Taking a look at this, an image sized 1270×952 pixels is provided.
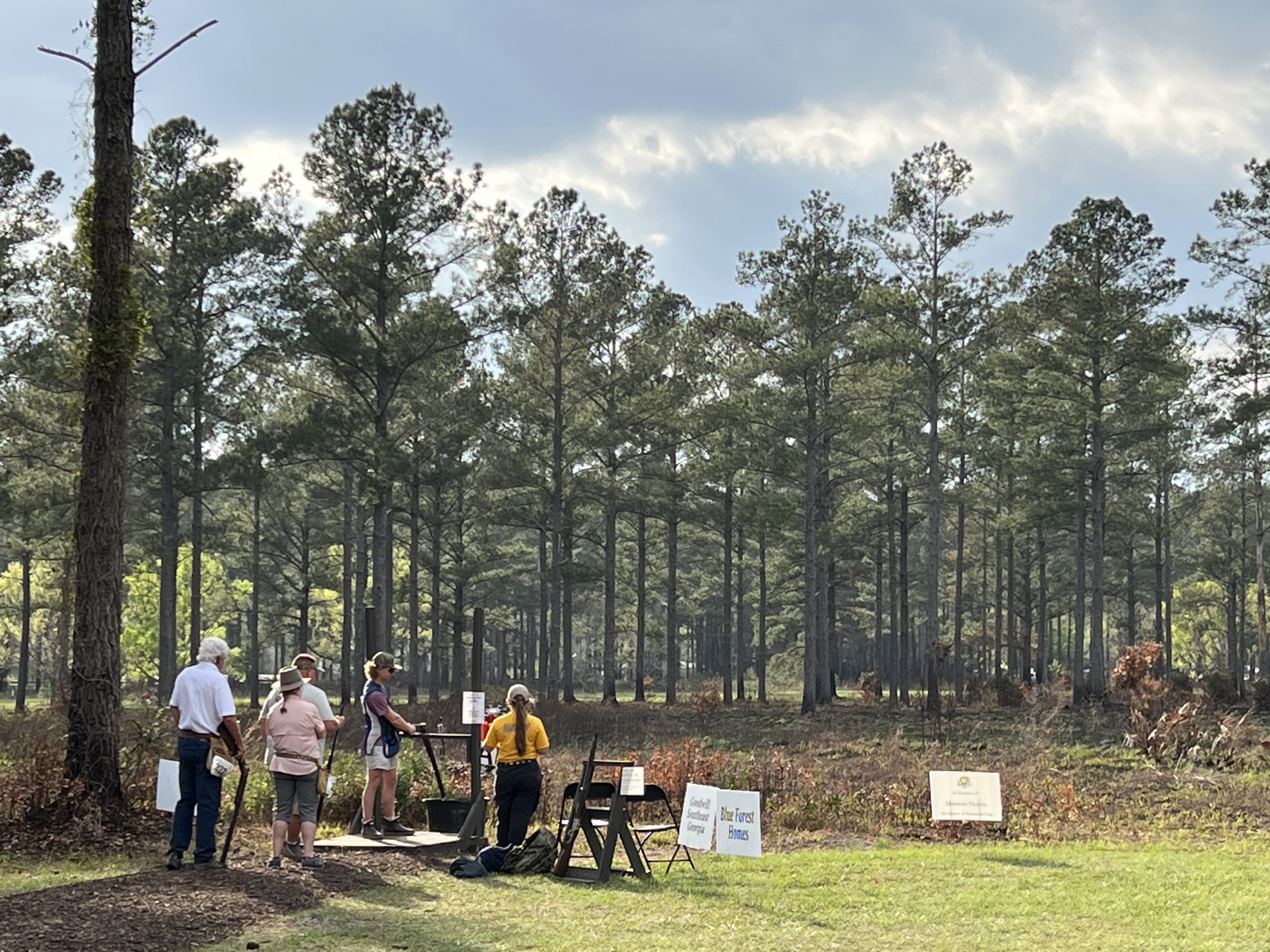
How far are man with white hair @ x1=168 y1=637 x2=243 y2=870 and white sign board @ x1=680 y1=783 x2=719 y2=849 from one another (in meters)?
3.99

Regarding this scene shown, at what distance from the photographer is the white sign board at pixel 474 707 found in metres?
11.9

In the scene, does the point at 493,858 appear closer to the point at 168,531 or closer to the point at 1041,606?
the point at 168,531

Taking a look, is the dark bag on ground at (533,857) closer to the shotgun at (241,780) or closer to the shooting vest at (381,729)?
the shooting vest at (381,729)

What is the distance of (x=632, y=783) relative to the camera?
1112 cm

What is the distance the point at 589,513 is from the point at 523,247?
28693mm

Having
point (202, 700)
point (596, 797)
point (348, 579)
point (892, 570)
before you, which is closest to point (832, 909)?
point (596, 797)

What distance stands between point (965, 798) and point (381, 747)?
660 cm

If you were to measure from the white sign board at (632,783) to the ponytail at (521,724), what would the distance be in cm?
91

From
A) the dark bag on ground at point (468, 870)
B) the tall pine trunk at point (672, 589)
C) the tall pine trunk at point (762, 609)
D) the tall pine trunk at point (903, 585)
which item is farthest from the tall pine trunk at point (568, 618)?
the dark bag on ground at point (468, 870)

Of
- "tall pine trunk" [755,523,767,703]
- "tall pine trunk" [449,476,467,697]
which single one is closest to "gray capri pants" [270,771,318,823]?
"tall pine trunk" [449,476,467,697]

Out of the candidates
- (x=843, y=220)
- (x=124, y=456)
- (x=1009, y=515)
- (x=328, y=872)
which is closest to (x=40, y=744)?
(x=124, y=456)

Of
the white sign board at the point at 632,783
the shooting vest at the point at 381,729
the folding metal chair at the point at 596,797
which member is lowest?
the folding metal chair at the point at 596,797

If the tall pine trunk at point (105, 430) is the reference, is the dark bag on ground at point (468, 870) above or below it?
below

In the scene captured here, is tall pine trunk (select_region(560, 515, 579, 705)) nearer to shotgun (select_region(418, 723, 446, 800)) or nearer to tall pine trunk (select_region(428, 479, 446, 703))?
tall pine trunk (select_region(428, 479, 446, 703))
